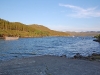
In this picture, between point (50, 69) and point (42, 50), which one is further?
point (42, 50)

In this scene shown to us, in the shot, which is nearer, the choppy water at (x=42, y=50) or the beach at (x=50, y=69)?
the beach at (x=50, y=69)

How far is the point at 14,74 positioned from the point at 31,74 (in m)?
1.95

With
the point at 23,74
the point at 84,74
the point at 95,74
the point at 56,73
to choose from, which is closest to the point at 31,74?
the point at 23,74

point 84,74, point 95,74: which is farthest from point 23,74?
point 95,74

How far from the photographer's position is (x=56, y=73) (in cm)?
1945

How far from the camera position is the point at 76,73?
1962cm

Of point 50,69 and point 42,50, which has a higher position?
point 50,69

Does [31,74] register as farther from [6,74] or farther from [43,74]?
[6,74]

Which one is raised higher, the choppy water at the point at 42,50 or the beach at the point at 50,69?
the beach at the point at 50,69

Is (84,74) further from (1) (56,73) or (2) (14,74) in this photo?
(2) (14,74)

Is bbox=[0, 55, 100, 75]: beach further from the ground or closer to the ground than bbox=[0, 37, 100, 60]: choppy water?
further from the ground

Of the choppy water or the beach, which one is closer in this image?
the beach

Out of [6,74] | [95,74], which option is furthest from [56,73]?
[6,74]

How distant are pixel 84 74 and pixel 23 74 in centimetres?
683
